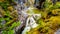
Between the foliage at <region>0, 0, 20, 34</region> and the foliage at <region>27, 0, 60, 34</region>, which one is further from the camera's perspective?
the foliage at <region>0, 0, 20, 34</region>

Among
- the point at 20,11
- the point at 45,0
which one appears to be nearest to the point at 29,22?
the point at 20,11

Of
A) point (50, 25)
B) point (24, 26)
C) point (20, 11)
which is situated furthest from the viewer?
point (20, 11)

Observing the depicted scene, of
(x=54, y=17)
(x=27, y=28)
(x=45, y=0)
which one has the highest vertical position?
(x=45, y=0)

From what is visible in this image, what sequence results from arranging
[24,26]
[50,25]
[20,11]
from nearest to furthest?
[50,25], [24,26], [20,11]

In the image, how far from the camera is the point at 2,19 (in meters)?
4.80

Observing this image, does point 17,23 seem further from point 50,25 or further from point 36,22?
point 50,25

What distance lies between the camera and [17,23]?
4.69 metres

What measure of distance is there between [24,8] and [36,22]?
3.29 ft

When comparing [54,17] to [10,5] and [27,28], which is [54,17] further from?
[10,5]

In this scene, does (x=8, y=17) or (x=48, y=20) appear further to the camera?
(x=8, y=17)

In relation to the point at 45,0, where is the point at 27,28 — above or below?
below

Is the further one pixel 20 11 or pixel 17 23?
pixel 20 11

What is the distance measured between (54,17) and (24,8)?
131 centimetres

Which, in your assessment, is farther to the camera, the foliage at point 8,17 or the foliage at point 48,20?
the foliage at point 8,17
